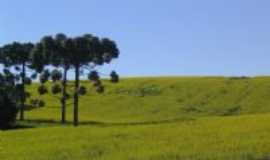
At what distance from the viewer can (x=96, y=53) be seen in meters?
75.7

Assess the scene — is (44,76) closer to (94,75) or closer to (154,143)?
(94,75)

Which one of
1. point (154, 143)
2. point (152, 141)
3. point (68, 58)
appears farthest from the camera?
point (68, 58)

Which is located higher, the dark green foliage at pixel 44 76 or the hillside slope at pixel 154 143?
the dark green foliage at pixel 44 76

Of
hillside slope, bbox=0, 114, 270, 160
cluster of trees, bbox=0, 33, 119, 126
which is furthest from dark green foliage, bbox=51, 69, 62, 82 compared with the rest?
hillside slope, bbox=0, 114, 270, 160

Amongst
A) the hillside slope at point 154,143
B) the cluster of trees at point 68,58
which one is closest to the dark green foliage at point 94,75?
the cluster of trees at point 68,58

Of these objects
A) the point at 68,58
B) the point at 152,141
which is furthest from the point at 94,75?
the point at 152,141

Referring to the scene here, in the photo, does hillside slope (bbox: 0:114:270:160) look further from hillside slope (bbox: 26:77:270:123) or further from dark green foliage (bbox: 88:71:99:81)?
dark green foliage (bbox: 88:71:99:81)

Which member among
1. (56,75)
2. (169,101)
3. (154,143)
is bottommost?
(154,143)

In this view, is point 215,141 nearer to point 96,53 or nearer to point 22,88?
point 96,53

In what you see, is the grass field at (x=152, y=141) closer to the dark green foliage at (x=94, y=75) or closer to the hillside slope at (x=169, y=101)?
the hillside slope at (x=169, y=101)

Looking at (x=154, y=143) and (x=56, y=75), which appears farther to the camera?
(x=56, y=75)

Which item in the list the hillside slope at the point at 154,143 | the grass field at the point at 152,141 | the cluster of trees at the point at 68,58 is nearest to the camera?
the hillside slope at the point at 154,143

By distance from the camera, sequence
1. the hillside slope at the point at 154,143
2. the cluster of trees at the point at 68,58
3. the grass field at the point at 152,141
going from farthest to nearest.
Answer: the cluster of trees at the point at 68,58 → the grass field at the point at 152,141 → the hillside slope at the point at 154,143

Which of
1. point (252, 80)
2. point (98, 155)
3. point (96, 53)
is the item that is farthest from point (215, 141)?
point (252, 80)
